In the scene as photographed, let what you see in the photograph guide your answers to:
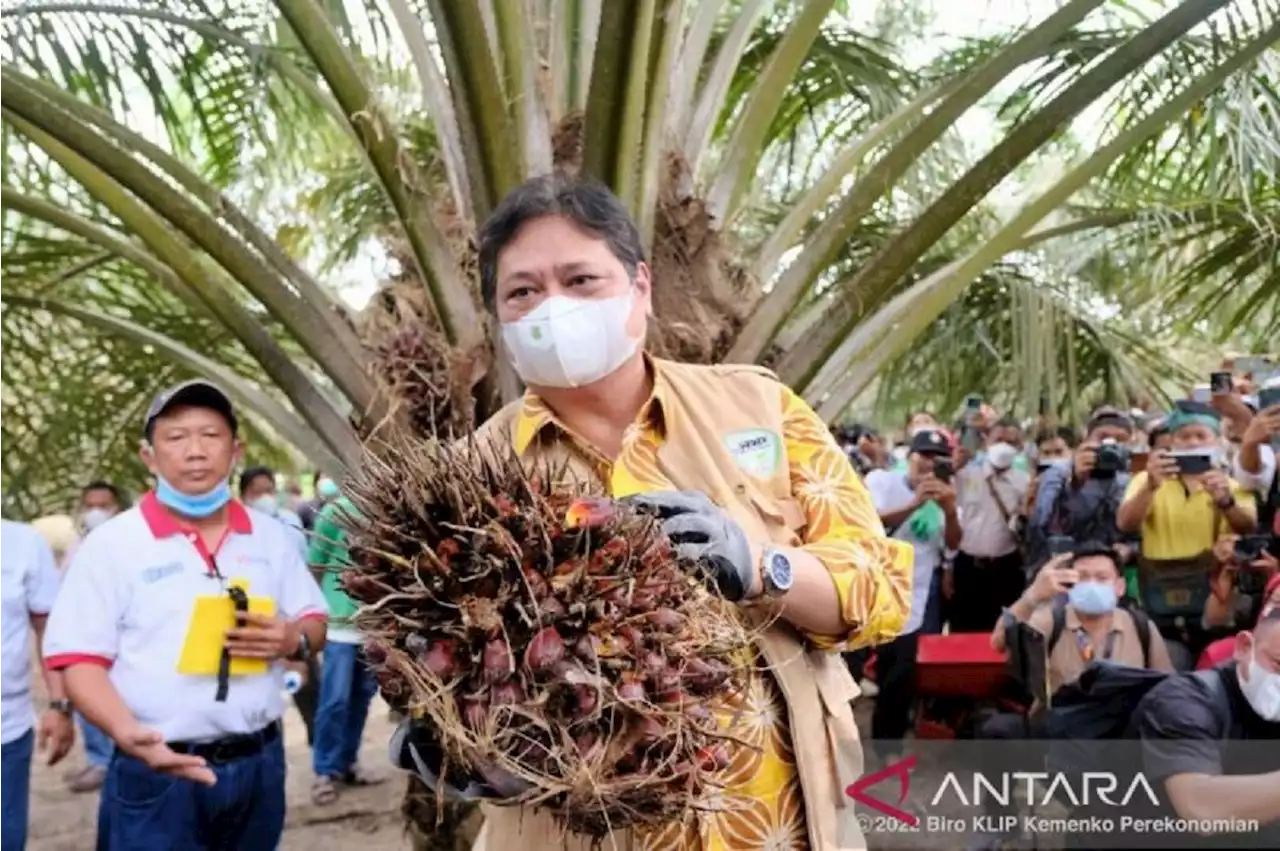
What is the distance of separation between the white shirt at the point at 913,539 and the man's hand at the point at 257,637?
3.18 m

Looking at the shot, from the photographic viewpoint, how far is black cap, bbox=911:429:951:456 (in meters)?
5.61

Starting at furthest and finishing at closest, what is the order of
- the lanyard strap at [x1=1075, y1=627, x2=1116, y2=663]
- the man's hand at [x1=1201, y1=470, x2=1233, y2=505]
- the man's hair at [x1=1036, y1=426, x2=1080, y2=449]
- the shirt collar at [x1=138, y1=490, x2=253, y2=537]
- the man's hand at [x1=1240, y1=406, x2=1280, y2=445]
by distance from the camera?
the man's hair at [x1=1036, y1=426, x2=1080, y2=449]
the man's hand at [x1=1201, y1=470, x2=1233, y2=505]
the man's hand at [x1=1240, y1=406, x2=1280, y2=445]
the lanyard strap at [x1=1075, y1=627, x2=1116, y2=663]
the shirt collar at [x1=138, y1=490, x2=253, y2=537]

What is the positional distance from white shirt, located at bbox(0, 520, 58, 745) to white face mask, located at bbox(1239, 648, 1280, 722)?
3242 millimetres

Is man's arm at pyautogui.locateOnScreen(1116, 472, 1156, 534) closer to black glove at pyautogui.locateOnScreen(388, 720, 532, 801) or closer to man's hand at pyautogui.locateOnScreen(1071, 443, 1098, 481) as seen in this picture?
man's hand at pyautogui.locateOnScreen(1071, 443, 1098, 481)

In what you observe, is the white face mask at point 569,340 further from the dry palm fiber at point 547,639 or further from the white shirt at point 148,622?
the white shirt at point 148,622

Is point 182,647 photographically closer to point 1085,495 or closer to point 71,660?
point 71,660

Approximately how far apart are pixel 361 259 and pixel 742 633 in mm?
4736

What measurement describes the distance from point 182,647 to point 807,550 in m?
1.77

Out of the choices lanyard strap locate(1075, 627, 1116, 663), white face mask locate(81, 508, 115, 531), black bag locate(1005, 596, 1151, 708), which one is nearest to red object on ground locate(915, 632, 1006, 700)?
black bag locate(1005, 596, 1151, 708)

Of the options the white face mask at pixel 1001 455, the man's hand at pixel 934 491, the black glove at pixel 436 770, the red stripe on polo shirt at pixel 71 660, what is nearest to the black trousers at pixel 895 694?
the man's hand at pixel 934 491

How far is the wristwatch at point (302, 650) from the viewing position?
9.60 feet

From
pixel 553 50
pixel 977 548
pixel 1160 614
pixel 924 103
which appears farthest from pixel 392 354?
pixel 977 548

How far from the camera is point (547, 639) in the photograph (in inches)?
48.4

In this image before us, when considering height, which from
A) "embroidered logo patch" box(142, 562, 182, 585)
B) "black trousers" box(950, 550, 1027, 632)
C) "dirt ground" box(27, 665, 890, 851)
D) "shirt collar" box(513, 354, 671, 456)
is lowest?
"dirt ground" box(27, 665, 890, 851)
